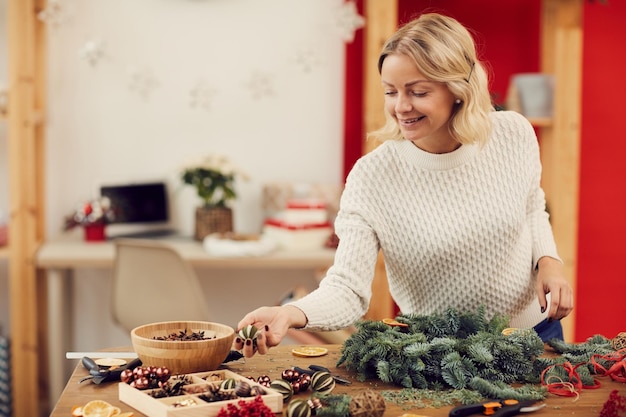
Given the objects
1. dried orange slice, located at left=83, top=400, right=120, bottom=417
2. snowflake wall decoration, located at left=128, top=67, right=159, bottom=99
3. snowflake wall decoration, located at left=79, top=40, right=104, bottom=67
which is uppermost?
snowflake wall decoration, located at left=79, top=40, right=104, bottom=67

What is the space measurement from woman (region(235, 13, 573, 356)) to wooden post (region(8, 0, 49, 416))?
6.58 feet

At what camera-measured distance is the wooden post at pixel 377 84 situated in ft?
11.7

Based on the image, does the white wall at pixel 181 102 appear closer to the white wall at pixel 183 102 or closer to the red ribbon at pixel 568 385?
the white wall at pixel 183 102

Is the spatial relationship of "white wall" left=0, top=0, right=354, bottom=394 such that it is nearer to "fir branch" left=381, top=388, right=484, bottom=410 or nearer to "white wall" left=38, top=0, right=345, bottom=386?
"white wall" left=38, top=0, right=345, bottom=386

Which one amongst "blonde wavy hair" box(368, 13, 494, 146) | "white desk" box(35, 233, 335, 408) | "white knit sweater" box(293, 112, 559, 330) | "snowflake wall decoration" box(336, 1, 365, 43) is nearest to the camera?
"blonde wavy hair" box(368, 13, 494, 146)

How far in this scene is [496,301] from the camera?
2074 mm

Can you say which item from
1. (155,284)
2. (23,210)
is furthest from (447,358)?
(23,210)

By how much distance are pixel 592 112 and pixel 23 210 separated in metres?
2.64

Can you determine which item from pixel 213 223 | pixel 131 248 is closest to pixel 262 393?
pixel 131 248

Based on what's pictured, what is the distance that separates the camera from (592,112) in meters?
3.97

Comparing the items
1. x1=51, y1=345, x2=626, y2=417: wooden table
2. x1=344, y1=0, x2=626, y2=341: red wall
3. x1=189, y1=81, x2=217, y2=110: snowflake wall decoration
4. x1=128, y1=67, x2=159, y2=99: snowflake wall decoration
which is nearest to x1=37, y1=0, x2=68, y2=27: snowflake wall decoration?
x1=128, y1=67, x2=159, y2=99: snowflake wall decoration

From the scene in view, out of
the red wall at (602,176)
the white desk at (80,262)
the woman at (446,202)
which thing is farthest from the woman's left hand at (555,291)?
the red wall at (602,176)

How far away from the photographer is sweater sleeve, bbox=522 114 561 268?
6.82 ft

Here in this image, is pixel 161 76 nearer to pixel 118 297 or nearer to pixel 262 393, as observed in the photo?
pixel 118 297
